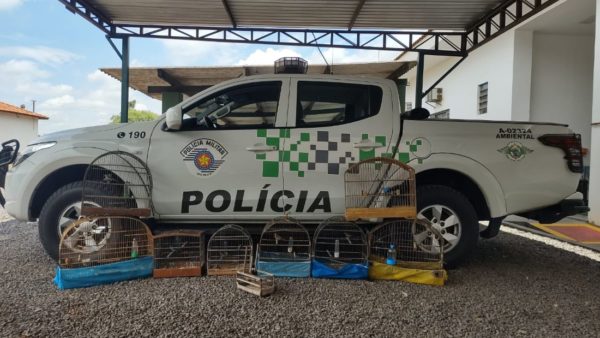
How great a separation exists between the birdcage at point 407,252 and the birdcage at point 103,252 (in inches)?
84.9

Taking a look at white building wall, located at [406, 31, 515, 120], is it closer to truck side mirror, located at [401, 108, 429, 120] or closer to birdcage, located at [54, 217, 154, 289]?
truck side mirror, located at [401, 108, 429, 120]

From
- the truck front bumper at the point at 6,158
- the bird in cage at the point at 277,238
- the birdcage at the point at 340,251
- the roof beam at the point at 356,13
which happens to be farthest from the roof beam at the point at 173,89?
the birdcage at the point at 340,251

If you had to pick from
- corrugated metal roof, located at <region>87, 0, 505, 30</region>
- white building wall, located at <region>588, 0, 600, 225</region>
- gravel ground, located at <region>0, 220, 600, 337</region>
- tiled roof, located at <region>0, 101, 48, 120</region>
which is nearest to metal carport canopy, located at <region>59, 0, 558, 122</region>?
corrugated metal roof, located at <region>87, 0, 505, 30</region>

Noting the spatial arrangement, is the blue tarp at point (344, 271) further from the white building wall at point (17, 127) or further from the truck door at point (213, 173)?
the white building wall at point (17, 127)

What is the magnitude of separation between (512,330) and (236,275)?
7.28 ft

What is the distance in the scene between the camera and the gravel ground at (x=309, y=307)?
260 centimetres

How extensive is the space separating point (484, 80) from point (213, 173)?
8.73m

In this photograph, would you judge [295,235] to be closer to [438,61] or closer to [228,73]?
[228,73]

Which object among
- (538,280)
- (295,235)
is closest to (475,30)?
(538,280)

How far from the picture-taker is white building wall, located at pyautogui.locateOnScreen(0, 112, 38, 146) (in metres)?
27.8

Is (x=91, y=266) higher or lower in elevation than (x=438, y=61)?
lower

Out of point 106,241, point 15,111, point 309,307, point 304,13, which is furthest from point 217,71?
point 15,111

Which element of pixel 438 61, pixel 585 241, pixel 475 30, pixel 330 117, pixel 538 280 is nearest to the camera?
pixel 538 280

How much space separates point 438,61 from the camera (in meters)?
12.8
